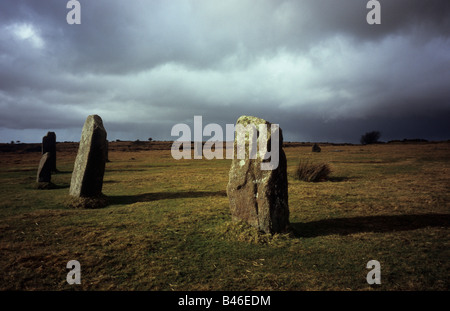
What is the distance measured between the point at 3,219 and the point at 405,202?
1412 centimetres

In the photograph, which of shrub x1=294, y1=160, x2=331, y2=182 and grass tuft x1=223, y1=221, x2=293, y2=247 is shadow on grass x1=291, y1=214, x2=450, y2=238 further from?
shrub x1=294, y1=160, x2=331, y2=182

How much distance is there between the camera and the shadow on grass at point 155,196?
11.3 m

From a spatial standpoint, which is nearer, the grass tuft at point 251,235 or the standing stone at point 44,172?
the grass tuft at point 251,235

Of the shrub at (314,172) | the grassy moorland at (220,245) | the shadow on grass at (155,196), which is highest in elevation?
the shrub at (314,172)

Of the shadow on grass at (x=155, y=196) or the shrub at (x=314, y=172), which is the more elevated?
the shrub at (x=314, y=172)

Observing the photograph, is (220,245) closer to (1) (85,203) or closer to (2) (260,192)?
(2) (260,192)

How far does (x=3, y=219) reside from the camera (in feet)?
27.3

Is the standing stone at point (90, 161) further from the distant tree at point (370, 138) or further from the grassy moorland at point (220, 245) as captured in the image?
the distant tree at point (370, 138)

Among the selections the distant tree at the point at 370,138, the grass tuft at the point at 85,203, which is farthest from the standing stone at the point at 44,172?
the distant tree at the point at 370,138

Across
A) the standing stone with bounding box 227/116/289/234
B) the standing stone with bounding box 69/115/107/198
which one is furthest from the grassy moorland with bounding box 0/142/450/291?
the standing stone with bounding box 69/115/107/198

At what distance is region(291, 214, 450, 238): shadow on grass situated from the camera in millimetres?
7105

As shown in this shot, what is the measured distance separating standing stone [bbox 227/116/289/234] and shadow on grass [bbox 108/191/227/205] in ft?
17.5

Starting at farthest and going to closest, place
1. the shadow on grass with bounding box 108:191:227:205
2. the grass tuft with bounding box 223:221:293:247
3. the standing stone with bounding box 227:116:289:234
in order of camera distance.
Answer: the shadow on grass with bounding box 108:191:227:205 → the standing stone with bounding box 227:116:289:234 → the grass tuft with bounding box 223:221:293:247

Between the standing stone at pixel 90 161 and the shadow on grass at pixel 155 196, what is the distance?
0.93 metres
